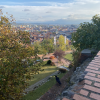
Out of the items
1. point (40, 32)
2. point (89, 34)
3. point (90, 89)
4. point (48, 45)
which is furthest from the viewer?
point (40, 32)

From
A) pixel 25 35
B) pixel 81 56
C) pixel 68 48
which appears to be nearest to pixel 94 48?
pixel 81 56

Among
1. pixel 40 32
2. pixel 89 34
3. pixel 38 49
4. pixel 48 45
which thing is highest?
pixel 40 32

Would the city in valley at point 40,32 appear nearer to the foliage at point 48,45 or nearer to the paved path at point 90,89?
the paved path at point 90,89

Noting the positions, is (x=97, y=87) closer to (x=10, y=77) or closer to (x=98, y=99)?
(x=98, y=99)

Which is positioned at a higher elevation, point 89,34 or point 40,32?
point 40,32

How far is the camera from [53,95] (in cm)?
814

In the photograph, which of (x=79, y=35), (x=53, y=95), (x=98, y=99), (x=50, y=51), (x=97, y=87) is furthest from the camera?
(x=50, y=51)

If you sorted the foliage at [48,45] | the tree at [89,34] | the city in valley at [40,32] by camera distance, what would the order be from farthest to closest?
the foliage at [48,45] < the city in valley at [40,32] < the tree at [89,34]

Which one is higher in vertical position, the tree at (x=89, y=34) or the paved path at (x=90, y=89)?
the tree at (x=89, y=34)

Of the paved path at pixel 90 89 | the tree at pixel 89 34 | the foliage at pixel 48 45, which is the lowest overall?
the foliage at pixel 48 45

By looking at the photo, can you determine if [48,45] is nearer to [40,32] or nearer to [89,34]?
[89,34]

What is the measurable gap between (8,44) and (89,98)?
4.63m

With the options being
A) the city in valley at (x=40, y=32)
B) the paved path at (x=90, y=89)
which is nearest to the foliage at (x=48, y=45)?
the city in valley at (x=40, y=32)

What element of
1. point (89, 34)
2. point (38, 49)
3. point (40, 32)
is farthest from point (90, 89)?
point (40, 32)
